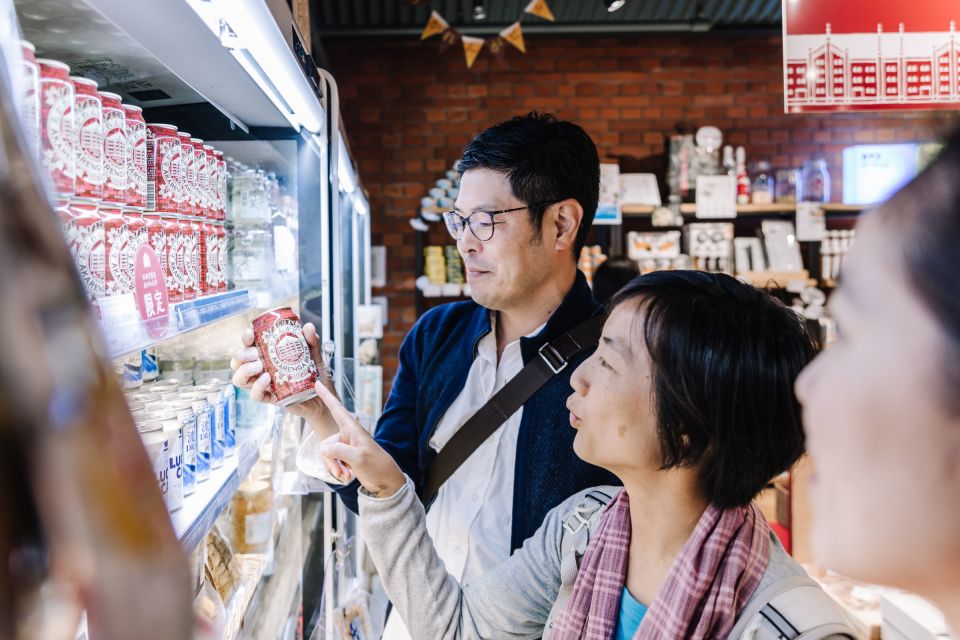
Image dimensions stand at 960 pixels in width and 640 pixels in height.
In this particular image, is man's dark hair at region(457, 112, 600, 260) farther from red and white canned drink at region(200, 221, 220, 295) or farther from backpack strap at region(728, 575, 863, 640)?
backpack strap at region(728, 575, 863, 640)

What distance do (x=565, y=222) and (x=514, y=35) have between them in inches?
173

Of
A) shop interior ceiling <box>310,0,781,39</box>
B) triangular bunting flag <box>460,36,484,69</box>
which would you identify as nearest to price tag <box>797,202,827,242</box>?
shop interior ceiling <box>310,0,781,39</box>

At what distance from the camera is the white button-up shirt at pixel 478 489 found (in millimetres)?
1607

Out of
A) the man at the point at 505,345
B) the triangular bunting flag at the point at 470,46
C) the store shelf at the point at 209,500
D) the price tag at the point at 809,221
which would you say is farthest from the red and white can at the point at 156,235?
the price tag at the point at 809,221

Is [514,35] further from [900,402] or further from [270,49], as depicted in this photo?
[900,402]

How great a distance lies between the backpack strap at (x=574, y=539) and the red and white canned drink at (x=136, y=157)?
0.92m

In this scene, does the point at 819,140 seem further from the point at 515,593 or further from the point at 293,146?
the point at 515,593

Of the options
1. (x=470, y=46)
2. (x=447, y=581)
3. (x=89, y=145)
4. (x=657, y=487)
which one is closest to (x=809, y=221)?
(x=470, y=46)

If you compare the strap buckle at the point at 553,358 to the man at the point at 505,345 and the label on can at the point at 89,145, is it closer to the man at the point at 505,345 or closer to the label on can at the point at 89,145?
the man at the point at 505,345

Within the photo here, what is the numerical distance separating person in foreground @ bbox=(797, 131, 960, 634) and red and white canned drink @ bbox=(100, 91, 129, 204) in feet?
2.90

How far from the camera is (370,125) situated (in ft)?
21.0

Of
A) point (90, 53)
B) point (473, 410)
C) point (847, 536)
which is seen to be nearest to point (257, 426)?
point (473, 410)

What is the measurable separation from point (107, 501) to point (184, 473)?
1070 millimetres

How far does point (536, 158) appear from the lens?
1.76 meters
